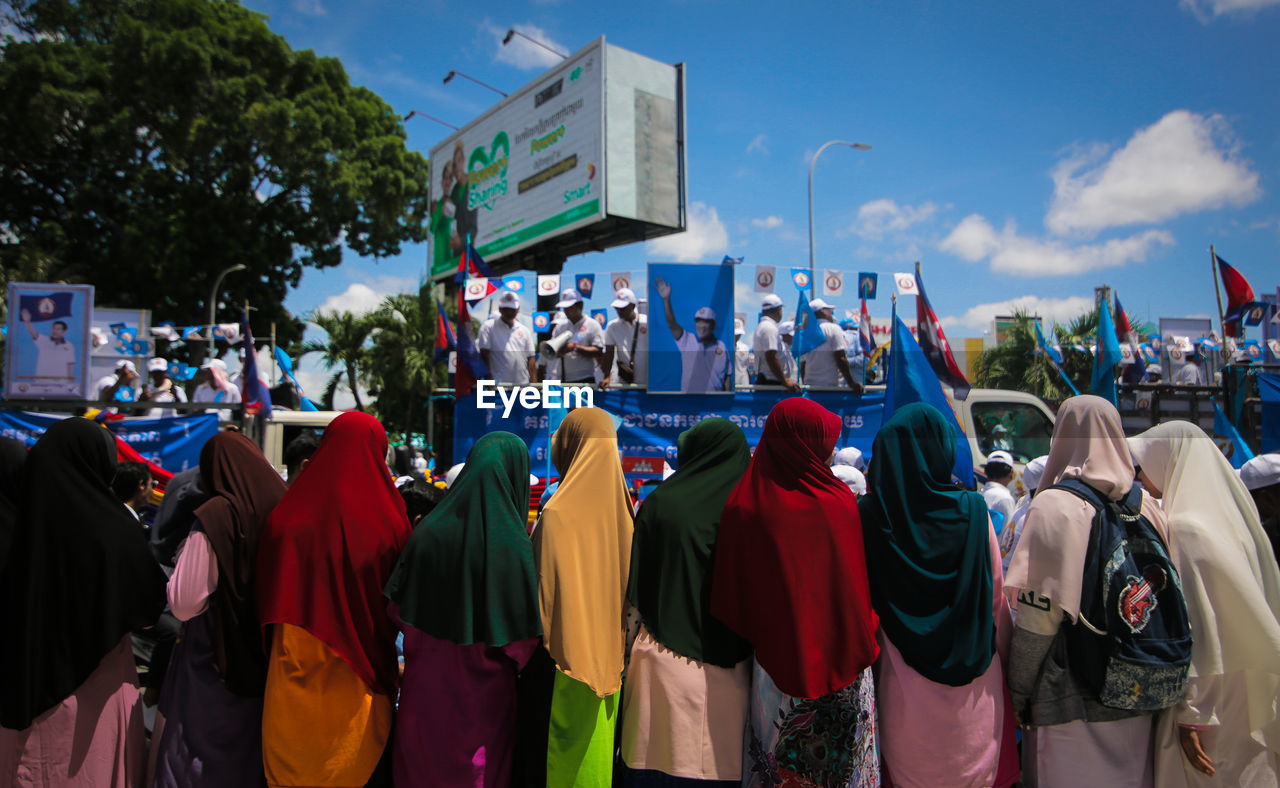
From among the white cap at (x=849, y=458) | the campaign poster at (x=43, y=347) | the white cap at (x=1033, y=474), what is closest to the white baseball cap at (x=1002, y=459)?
the white cap at (x=1033, y=474)

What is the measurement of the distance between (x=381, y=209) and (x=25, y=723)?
2446 centimetres

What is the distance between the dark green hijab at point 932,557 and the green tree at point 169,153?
23.2 m

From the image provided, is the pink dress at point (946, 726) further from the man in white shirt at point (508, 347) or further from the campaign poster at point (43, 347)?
the campaign poster at point (43, 347)

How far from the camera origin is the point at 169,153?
22.0 meters

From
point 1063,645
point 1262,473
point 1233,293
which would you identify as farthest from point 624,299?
point 1233,293

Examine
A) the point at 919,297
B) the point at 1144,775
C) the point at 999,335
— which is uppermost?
the point at 999,335

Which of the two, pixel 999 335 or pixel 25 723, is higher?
pixel 999 335

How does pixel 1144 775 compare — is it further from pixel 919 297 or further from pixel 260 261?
pixel 260 261

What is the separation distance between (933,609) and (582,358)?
5595 millimetres

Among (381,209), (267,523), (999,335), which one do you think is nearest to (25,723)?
(267,523)

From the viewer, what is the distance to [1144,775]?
269cm

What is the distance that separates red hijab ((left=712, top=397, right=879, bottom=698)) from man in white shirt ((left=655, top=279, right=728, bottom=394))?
3.70 m

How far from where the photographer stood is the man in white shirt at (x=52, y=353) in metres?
8.10

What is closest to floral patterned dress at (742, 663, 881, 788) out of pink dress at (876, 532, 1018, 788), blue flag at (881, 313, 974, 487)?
pink dress at (876, 532, 1018, 788)
